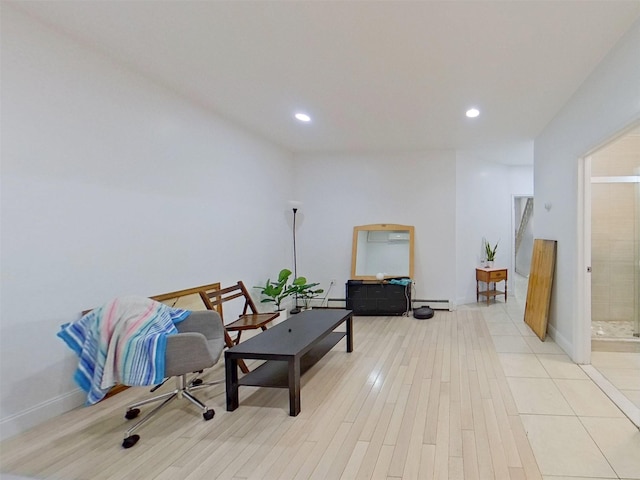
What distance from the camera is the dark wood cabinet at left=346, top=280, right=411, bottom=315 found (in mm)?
5738

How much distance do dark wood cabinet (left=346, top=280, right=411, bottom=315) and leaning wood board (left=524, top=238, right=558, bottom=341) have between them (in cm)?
170

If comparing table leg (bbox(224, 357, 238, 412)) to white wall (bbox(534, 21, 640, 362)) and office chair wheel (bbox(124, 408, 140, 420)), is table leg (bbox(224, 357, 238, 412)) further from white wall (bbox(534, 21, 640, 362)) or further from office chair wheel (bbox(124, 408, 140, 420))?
white wall (bbox(534, 21, 640, 362))

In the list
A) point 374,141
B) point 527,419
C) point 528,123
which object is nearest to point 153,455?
point 527,419

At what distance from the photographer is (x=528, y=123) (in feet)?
14.9

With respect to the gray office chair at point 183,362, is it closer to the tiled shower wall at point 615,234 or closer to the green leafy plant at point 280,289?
the green leafy plant at point 280,289

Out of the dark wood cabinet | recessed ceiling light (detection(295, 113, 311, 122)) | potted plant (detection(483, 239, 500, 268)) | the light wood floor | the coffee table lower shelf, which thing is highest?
recessed ceiling light (detection(295, 113, 311, 122))

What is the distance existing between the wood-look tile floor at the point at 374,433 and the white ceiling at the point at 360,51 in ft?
8.68

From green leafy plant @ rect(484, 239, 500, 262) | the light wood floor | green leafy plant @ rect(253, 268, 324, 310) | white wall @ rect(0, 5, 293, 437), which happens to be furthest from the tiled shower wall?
white wall @ rect(0, 5, 293, 437)

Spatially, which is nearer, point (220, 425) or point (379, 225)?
point (220, 425)

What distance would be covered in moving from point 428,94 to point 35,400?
13.4 feet

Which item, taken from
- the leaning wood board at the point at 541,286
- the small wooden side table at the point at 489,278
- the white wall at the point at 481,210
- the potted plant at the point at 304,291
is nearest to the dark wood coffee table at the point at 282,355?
the potted plant at the point at 304,291

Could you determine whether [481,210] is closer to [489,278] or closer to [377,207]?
[489,278]

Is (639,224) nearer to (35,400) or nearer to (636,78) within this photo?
(636,78)

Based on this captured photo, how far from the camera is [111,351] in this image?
7.55 ft
